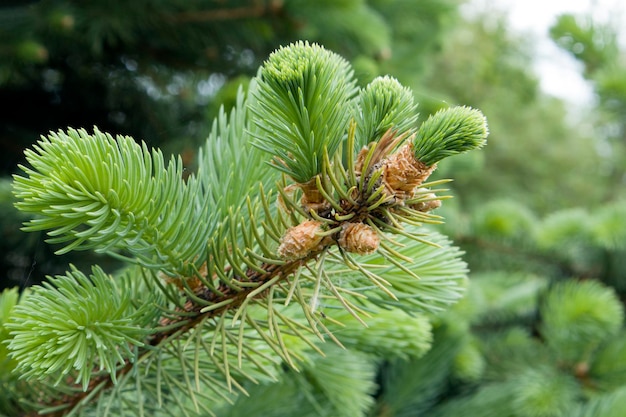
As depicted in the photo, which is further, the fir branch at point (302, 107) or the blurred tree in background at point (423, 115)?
the blurred tree in background at point (423, 115)

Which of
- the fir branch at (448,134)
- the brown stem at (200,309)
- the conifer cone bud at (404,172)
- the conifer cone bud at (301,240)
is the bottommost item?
the brown stem at (200,309)

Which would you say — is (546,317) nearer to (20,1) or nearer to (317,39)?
(317,39)

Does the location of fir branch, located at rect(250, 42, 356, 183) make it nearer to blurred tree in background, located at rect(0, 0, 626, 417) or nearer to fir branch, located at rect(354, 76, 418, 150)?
fir branch, located at rect(354, 76, 418, 150)

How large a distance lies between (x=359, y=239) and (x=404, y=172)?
0.05 metres

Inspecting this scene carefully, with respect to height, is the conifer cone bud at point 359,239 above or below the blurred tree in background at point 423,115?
below

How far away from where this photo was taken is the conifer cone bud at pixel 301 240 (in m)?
0.36

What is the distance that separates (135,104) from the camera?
5.07ft

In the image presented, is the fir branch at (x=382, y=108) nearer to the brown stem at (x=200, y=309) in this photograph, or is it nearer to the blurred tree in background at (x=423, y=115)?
the brown stem at (x=200, y=309)

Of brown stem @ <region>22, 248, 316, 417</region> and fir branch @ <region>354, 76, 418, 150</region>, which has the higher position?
fir branch @ <region>354, 76, 418, 150</region>

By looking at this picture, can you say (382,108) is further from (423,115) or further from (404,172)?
(423,115)

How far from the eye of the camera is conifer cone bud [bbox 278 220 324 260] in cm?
36

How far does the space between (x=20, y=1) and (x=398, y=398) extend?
53.1 inches

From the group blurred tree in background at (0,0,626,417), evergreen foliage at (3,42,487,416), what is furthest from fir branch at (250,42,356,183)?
blurred tree in background at (0,0,626,417)

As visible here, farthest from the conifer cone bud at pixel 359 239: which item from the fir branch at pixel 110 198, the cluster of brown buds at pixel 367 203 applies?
the fir branch at pixel 110 198
